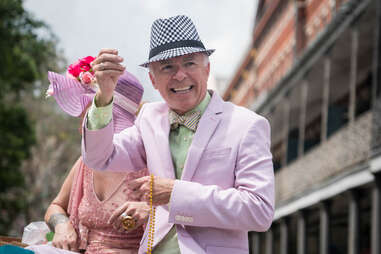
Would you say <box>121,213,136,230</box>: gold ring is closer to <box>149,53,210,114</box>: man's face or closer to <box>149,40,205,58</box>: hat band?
<box>149,53,210,114</box>: man's face

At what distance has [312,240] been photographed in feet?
73.5

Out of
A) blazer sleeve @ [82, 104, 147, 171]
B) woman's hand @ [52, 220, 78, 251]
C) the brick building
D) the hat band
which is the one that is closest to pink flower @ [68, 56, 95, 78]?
blazer sleeve @ [82, 104, 147, 171]

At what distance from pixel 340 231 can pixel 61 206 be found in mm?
16186

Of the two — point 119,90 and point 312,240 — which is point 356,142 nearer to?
point 312,240

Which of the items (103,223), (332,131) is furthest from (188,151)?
(332,131)

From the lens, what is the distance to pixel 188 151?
108 inches

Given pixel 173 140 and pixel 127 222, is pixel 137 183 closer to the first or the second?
pixel 127 222

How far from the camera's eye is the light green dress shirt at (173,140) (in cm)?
269

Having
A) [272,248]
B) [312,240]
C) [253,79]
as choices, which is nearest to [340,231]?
[312,240]

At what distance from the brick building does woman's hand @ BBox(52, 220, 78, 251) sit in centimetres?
1070

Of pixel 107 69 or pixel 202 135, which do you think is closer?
pixel 107 69

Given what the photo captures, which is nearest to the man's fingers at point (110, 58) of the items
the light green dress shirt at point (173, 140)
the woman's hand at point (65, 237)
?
the light green dress shirt at point (173, 140)

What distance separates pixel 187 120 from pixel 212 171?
0.98 feet

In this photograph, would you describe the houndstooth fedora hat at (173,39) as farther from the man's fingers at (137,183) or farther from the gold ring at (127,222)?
the gold ring at (127,222)
